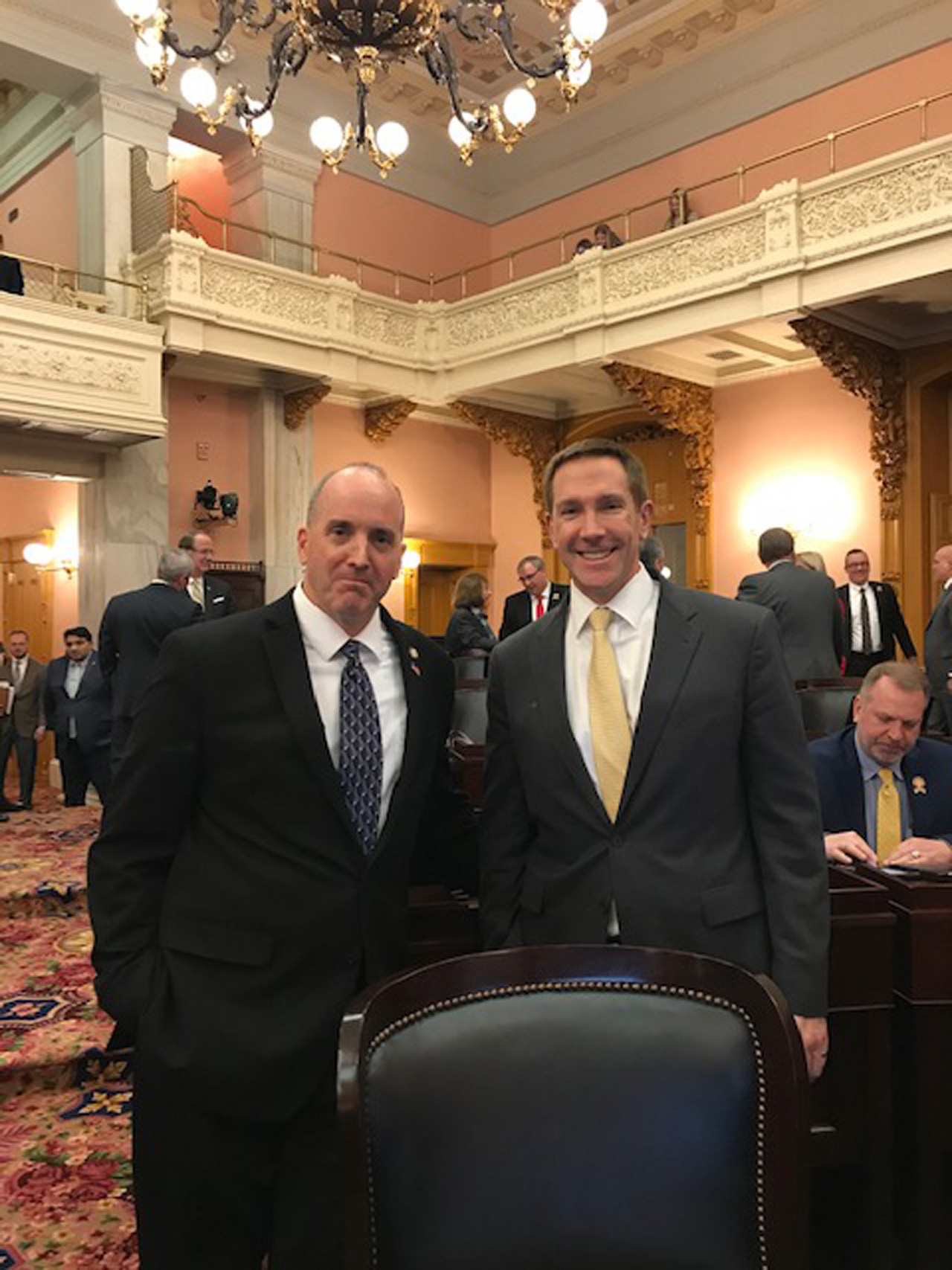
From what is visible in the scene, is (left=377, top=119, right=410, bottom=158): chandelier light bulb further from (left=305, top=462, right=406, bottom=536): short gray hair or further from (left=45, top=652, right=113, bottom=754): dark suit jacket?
(left=305, top=462, right=406, bottom=536): short gray hair

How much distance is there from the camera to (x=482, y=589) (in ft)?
21.9

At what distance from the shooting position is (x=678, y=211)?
10.6 metres

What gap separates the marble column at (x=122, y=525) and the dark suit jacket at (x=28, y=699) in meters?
1.56

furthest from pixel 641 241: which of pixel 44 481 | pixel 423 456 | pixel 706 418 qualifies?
pixel 44 481

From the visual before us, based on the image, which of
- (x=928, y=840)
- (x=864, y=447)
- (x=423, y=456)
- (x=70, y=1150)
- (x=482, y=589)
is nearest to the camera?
(x=928, y=840)

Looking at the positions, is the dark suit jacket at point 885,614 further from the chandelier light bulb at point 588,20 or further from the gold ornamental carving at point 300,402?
the gold ornamental carving at point 300,402

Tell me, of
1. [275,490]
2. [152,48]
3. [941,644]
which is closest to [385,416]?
[275,490]

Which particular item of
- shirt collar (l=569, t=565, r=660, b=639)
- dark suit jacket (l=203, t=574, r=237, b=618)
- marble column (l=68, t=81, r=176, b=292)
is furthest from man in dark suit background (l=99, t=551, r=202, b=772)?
marble column (l=68, t=81, r=176, b=292)

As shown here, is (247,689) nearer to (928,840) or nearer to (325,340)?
(928,840)

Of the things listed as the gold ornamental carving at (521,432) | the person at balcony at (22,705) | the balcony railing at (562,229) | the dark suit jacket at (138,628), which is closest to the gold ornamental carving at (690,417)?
the gold ornamental carving at (521,432)

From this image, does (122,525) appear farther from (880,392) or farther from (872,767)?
(872,767)

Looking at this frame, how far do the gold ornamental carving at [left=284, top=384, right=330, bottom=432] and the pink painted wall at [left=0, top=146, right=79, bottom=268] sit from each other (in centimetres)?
255

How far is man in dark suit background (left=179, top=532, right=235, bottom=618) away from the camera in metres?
5.70

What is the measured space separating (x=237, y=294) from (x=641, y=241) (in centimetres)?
392
